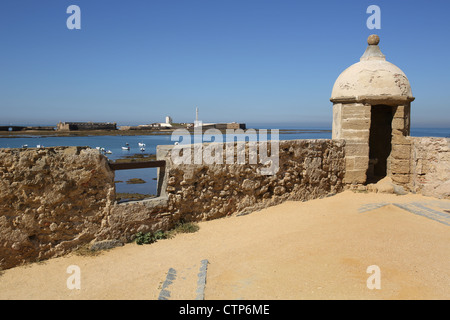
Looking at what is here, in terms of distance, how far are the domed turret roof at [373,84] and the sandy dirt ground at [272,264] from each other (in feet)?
10.7

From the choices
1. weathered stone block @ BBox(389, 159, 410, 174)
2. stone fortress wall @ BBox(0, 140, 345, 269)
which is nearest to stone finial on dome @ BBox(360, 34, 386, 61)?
weathered stone block @ BBox(389, 159, 410, 174)

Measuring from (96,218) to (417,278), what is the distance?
4.20 meters

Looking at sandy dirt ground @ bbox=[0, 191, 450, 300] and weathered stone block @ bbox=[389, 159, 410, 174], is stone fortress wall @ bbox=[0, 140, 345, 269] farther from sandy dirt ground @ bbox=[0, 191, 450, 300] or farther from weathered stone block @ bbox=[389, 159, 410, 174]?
weathered stone block @ bbox=[389, 159, 410, 174]

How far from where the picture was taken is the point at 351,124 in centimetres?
805

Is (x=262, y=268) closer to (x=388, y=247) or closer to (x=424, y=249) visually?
(x=388, y=247)

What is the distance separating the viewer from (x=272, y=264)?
4.02m

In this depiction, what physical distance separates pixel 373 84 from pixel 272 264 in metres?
5.81

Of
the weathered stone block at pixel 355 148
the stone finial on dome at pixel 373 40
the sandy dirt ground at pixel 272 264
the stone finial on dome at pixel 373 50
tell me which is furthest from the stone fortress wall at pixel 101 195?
the stone finial on dome at pixel 373 40

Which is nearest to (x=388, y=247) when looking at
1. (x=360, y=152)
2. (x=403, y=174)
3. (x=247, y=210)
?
(x=247, y=210)

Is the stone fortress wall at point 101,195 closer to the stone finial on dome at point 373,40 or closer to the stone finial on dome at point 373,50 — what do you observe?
the stone finial on dome at point 373,50

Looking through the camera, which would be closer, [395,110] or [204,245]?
[204,245]

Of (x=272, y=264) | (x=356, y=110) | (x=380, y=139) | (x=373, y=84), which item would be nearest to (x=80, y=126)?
(x=380, y=139)

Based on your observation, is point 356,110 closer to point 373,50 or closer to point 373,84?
point 373,84

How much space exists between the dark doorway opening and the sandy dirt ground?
418 centimetres
